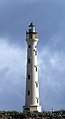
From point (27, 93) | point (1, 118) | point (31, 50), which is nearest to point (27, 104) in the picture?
point (27, 93)

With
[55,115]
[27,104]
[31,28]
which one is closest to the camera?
[55,115]

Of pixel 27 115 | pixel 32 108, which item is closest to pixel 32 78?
pixel 32 108

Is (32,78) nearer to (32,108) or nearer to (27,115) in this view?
(32,108)

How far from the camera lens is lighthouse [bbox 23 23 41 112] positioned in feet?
216

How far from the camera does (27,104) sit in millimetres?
66000

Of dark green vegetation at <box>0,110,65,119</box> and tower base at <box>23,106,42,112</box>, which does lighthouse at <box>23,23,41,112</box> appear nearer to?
tower base at <box>23,106,42,112</box>

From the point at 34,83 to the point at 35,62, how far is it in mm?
2528

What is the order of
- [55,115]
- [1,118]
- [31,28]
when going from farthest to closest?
[31,28] < [55,115] < [1,118]

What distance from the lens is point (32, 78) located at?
6656 centimetres

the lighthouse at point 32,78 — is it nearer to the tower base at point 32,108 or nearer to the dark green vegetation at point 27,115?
the tower base at point 32,108


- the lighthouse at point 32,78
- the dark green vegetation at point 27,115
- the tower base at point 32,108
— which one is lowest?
the dark green vegetation at point 27,115

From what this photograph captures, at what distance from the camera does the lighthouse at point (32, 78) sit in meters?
65.9

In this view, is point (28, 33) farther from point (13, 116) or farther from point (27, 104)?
point (13, 116)

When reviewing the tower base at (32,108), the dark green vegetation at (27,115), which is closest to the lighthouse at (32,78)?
the tower base at (32,108)
